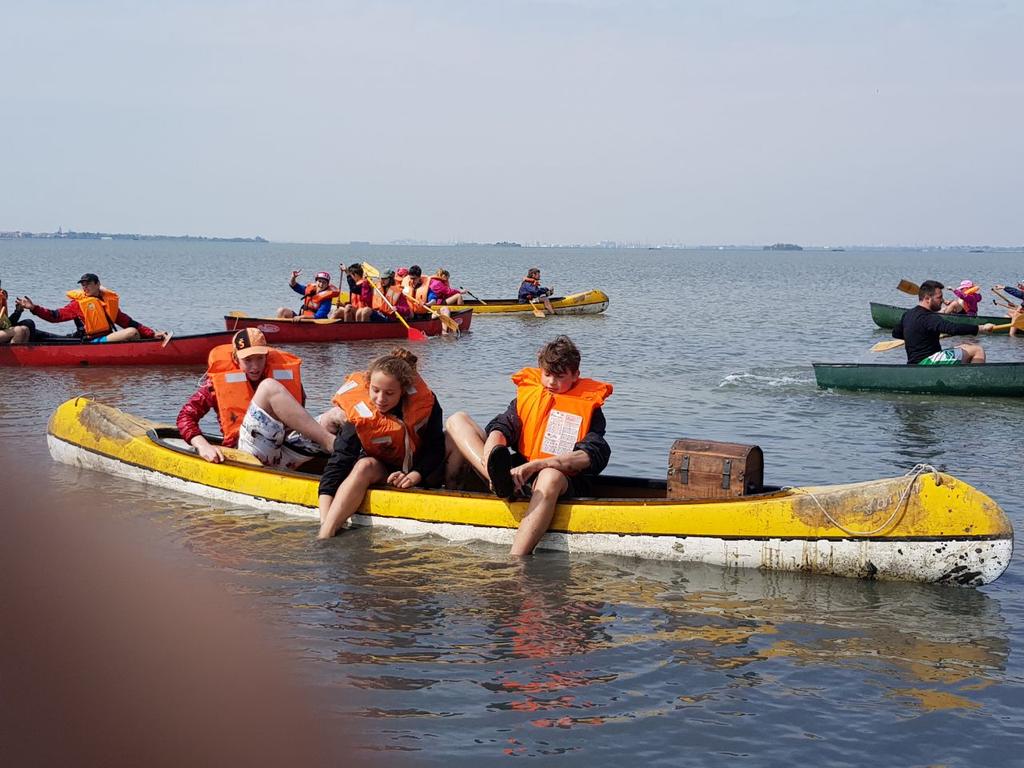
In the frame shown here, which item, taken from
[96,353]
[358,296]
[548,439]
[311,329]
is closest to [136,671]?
[548,439]

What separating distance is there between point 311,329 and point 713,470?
1587 cm

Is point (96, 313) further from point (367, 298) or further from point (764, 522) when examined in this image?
point (764, 522)

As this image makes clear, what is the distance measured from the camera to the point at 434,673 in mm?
5836

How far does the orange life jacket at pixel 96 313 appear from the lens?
17.8 metres

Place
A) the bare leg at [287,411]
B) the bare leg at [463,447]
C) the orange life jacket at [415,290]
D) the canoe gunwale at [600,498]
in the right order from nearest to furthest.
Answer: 1. the canoe gunwale at [600,498]
2. the bare leg at [463,447]
3. the bare leg at [287,411]
4. the orange life jacket at [415,290]

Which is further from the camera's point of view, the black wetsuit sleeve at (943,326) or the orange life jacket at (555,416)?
the black wetsuit sleeve at (943,326)

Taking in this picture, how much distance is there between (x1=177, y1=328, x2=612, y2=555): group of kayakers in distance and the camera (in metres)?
7.61

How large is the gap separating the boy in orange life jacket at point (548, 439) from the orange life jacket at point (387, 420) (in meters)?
0.55

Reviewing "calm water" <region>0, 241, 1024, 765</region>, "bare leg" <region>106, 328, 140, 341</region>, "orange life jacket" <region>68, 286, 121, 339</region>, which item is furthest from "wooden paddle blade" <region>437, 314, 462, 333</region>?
"calm water" <region>0, 241, 1024, 765</region>

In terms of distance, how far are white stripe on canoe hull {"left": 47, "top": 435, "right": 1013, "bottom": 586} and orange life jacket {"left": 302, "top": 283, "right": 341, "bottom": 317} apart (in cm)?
1506

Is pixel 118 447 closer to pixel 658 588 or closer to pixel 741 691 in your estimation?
pixel 658 588

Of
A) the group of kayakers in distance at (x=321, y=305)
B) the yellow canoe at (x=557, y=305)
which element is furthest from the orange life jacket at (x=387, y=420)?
the yellow canoe at (x=557, y=305)

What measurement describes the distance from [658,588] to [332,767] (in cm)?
293

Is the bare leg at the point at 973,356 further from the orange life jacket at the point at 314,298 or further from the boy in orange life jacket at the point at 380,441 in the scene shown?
the orange life jacket at the point at 314,298
